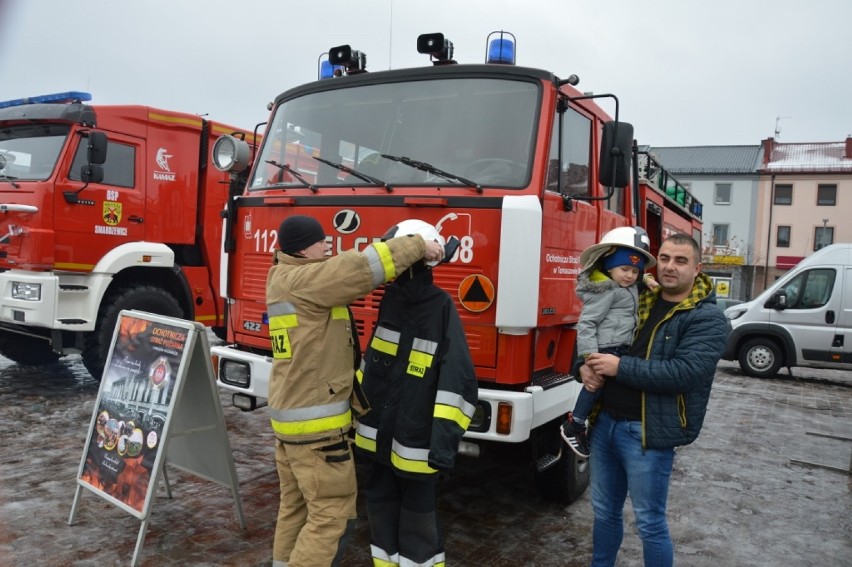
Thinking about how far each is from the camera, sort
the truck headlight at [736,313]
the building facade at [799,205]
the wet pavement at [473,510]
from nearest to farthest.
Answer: the wet pavement at [473,510] < the truck headlight at [736,313] < the building facade at [799,205]

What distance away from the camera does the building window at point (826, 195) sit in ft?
124

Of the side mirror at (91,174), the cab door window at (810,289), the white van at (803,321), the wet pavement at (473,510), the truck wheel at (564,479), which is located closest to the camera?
the wet pavement at (473,510)

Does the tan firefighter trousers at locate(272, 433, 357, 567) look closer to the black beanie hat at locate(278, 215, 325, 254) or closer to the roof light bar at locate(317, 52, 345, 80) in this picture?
the black beanie hat at locate(278, 215, 325, 254)

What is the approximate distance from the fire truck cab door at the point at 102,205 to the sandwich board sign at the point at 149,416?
3254 millimetres

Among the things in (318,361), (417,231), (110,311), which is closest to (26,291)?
(110,311)

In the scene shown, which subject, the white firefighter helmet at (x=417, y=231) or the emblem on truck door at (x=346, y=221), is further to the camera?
the emblem on truck door at (x=346, y=221)

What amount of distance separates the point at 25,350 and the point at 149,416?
18.5 feet

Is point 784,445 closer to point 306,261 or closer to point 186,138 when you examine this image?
point 306,261

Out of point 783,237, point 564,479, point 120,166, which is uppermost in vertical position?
point 783,237

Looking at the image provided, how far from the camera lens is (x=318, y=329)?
2.91 meters

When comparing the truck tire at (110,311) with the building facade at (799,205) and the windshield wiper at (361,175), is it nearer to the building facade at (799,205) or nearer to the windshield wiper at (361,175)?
the windshield wiper at (361,175)

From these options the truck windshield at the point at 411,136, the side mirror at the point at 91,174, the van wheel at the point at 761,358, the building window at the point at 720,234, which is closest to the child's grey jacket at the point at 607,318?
the truck windshield at the point at 411,136

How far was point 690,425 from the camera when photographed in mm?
2812

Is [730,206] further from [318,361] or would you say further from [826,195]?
[318,361]
